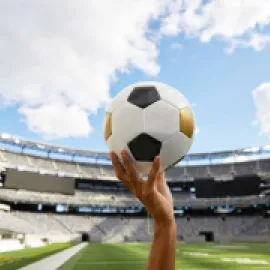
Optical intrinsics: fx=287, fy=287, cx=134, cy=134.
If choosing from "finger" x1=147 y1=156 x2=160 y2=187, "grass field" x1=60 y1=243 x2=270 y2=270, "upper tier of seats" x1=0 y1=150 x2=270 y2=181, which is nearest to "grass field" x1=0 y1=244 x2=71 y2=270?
"grass field" x1=60 y1=243 x2=270 y2=270

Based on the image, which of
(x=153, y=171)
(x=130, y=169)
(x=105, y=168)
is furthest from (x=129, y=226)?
(x=153, y=171)

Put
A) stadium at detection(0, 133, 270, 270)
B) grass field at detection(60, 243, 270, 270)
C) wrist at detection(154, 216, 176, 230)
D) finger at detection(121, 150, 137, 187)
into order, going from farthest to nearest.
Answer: stadium at detection(0, 133, 270, 270) → grass field at detection(60, 243, 270, 270) → wrist at detection(154, 216, 176, 230) → finger at detection(121, 150, 137, 187)

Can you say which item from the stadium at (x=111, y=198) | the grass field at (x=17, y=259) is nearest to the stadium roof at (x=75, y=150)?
the stadium at (x=111, y=198)

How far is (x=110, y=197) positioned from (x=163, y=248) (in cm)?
4927

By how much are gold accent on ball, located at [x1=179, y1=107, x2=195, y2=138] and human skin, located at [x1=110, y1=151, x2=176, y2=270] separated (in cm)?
65

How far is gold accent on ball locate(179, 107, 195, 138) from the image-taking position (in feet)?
11.0

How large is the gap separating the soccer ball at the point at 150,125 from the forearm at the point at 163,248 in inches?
25.2

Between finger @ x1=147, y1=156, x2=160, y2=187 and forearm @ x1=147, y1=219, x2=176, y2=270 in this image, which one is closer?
finger @ x1=147, y1=156, x2=160, y2=187

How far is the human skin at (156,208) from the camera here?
290 cm

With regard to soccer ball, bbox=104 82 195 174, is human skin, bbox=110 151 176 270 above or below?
below

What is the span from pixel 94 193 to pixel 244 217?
26.0 metres

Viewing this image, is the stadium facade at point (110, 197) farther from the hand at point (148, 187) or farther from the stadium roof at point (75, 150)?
the hand at point (148, 187)

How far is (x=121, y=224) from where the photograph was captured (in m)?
48.3

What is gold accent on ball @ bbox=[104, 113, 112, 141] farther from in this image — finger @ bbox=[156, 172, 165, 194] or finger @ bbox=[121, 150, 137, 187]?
finger @ bbox=[156, 172, 165, 194]
